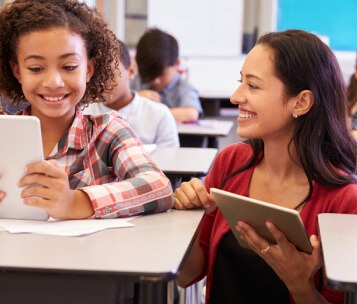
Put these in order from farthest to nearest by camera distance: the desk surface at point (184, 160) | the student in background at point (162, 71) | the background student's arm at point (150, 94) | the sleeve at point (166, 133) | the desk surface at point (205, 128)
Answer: the student in background at point (162, 71) → the background student's arm at point (150, 94) → the desk surface at point (205, 128) → the sleeve at point (166, 133) → the desk surface at point (184, 160)

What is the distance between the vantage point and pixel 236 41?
6.59 m

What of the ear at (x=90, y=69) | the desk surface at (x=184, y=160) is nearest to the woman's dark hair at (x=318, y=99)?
the ear at (x=90, y=69)

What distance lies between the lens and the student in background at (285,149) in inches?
64.1

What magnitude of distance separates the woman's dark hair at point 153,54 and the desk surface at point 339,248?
3.12 metres

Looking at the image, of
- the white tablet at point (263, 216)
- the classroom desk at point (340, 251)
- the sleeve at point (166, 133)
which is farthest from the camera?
the sleeve at point (166, 133)

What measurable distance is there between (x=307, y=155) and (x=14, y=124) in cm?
71

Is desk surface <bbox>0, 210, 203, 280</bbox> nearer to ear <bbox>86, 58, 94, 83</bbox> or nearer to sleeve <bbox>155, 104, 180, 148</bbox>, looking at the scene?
ear <bbox>86, 58, 94, 83</bbox>

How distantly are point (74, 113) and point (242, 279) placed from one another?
585mm

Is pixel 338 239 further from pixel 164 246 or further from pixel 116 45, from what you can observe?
pixel 116 45

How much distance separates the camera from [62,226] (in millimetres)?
1411

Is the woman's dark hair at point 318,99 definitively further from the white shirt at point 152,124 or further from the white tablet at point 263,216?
the white shirt at point 152,124

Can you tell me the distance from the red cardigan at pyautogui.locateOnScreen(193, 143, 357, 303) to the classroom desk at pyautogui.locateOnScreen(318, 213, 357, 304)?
0.11m

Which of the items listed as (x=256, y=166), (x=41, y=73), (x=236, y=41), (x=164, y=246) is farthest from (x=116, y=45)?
(x=236, y=41)

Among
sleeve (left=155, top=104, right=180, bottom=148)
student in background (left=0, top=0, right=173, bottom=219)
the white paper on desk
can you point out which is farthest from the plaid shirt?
sleeve (left=155, top=104, right=180, bottom=148)
